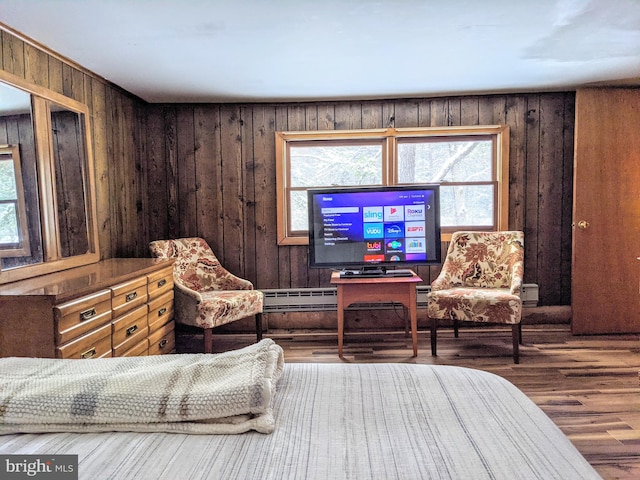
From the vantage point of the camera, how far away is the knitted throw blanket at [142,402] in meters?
0.91

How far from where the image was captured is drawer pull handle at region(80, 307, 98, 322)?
2.13 metres

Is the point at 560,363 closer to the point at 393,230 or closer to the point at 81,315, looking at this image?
the point at 393,230

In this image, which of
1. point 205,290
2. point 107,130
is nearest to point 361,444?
point 205,290

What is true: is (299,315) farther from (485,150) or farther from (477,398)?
(477,398)

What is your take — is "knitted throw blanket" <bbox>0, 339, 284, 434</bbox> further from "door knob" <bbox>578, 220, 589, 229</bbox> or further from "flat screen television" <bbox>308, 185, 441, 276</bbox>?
"door knob" <bbox>578, 220, 589, 229</bbox>

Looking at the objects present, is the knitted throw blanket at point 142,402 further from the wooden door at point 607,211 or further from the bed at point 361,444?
the wooden door at point 607,211

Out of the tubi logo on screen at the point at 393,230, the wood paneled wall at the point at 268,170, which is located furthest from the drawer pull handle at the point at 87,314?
the tubi logo on screen at the point at 393,230

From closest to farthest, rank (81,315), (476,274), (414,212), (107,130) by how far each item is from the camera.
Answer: (81,315) → (107,130) → (414,212) → (476,274)

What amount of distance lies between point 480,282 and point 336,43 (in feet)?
7.39

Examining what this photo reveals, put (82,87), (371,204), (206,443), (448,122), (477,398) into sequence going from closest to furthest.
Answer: (206,443) < (477,398) < (82,87) < (371,204) < (448,122)

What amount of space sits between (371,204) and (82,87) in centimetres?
231

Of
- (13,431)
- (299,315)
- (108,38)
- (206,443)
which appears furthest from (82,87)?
(206,443)

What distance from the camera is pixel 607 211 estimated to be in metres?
3.83

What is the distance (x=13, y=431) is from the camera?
0.90 m
